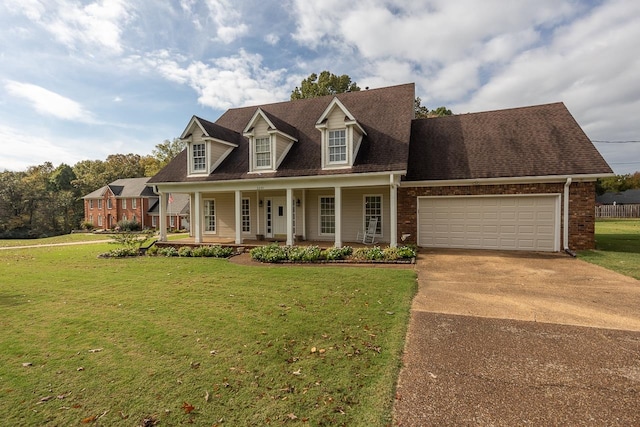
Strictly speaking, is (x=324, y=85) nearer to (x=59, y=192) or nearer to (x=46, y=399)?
(x=46, y=399)

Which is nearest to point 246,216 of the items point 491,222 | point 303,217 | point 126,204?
point 303,217

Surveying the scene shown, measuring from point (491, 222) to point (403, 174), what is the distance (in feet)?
14.4

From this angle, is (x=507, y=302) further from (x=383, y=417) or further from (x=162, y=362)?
(x=162, y=362)

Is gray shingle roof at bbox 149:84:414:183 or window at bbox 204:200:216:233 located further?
window at bbox 204:200:216:233

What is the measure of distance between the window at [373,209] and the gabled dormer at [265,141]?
14.7 feet

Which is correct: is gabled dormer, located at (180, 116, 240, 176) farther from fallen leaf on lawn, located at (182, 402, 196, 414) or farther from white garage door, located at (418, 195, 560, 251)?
fallen leaf on lawn, located at (182, 402, 196, 414)

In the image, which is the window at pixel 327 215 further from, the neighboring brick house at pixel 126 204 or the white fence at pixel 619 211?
the white fence at pixel 619 211

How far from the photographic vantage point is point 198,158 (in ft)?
52.4

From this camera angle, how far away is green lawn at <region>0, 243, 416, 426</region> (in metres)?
3.08

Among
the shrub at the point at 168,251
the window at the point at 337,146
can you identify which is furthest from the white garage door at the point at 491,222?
the shrub at the point at 168,251

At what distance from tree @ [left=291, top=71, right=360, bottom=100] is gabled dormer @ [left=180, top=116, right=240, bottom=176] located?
1963 cm

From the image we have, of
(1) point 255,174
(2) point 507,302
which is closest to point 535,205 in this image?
(2) point 507,302

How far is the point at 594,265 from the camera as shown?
32.0 feet

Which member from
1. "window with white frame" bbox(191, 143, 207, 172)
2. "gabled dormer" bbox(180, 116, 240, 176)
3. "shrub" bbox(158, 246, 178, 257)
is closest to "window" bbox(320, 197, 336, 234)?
"gabled dormer" bbox(180, 116, 240, 176)
